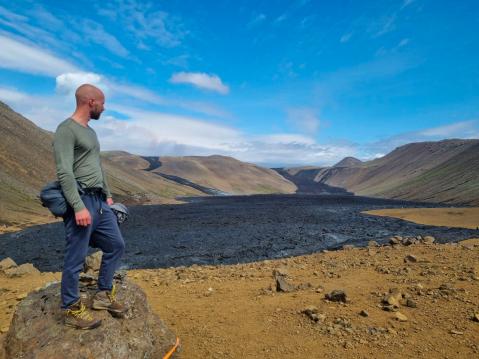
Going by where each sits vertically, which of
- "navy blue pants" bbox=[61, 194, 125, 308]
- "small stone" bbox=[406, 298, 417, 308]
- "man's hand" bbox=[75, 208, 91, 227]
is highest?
"man's hand" bbox=[75, 208, 91, 227]

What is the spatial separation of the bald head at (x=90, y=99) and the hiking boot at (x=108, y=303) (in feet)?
→ 9.68

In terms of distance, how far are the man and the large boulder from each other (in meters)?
0.19

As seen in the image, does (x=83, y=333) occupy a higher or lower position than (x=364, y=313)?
higher

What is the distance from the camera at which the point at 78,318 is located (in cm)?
573

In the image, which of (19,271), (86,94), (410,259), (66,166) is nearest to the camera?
(66,166)

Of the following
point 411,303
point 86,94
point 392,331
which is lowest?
point 392,331

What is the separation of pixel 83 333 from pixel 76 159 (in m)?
2.69

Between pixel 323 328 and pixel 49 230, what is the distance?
128 feet

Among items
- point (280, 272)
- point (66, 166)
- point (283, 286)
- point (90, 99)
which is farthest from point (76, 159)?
point (280, 272)

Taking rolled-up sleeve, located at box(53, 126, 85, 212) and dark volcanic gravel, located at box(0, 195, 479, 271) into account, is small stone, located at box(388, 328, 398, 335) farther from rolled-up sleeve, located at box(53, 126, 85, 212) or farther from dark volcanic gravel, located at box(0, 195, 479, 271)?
dark volcanic gravel, located at box(0, 195, 479, 271)

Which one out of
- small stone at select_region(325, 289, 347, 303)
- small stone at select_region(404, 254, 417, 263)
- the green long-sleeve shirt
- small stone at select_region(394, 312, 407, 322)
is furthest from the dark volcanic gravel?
the green long-sleeve shirt

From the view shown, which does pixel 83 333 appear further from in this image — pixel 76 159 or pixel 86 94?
pixel 86 94

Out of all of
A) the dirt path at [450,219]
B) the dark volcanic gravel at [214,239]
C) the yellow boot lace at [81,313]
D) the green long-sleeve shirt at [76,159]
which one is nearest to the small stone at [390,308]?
the yellow boot lace at [81,313]

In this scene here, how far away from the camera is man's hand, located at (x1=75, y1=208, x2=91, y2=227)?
5.30 metres
